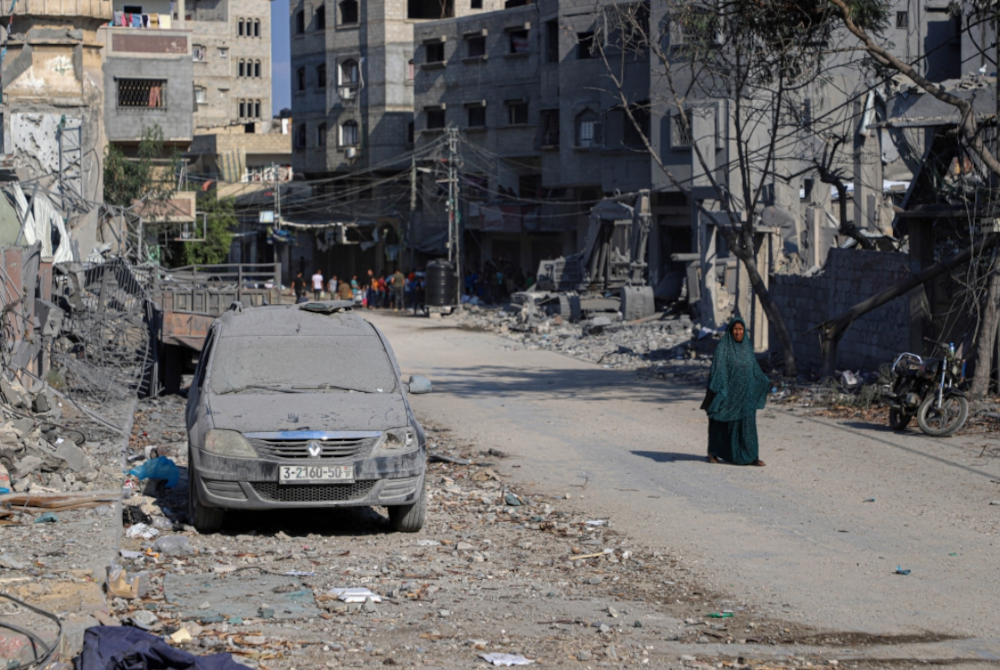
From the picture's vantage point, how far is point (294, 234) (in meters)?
66.5

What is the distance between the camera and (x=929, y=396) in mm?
14164

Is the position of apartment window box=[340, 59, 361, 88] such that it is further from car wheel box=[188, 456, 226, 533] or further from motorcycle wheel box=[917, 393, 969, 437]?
car wheel box=[188, 456, 226, 533]

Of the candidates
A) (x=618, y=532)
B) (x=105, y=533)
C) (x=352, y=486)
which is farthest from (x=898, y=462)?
(x=105, y=533)

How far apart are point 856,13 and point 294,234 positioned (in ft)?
174

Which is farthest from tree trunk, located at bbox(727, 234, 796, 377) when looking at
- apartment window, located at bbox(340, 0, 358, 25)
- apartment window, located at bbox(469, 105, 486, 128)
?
apartment window, located at bbox(340, 0, 358, 25)

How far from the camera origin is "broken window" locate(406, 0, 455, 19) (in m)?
63.6

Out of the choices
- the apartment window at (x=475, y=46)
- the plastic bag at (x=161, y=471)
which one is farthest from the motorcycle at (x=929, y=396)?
the apartment window at (x=475, y=46)

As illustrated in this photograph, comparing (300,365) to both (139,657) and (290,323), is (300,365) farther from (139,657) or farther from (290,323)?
(139,657)

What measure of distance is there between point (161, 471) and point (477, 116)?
47.8 m

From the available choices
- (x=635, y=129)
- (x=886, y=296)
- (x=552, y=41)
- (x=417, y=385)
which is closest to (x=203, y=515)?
(x=417, y=385)

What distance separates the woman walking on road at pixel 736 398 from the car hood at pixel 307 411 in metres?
3.99

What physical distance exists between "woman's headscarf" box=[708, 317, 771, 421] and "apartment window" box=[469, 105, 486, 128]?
45.3m

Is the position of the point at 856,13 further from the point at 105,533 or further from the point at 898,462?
the point at 105,533

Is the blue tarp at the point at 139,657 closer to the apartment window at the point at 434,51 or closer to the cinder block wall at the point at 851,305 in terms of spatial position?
the cinder block wall at the point at 851,305
